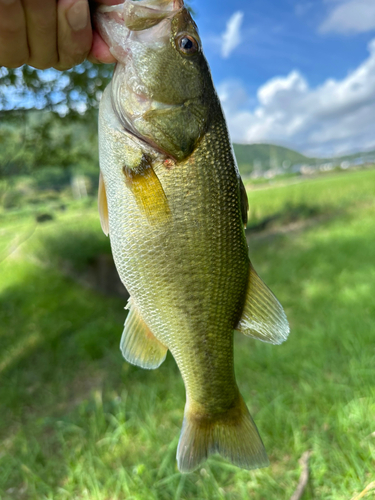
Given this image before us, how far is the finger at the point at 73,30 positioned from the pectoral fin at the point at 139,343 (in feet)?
3.58

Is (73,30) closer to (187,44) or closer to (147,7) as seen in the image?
(147,7)

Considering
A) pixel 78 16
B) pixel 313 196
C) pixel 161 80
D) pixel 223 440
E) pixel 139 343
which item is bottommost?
pixel 223 440

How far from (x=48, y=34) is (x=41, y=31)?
0.03 m

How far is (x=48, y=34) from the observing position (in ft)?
4.71

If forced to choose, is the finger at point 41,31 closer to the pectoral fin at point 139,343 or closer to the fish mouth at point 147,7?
the fish mouth at point 147,7

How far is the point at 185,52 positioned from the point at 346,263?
7830mm

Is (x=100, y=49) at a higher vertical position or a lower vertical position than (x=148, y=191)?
higher

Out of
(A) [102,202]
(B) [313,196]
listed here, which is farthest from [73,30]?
(B) [313,196]

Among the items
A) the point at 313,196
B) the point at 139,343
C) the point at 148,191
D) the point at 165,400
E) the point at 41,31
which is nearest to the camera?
the point at 148,191

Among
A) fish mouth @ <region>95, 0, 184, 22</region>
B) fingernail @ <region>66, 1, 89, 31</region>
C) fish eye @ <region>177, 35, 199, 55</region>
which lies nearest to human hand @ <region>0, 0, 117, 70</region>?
fingernail @ <region>66, 1, 89, 31</region>

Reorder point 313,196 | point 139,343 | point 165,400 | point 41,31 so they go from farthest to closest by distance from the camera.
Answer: point 313,196, point 165,400, point 139,343, point 41,31

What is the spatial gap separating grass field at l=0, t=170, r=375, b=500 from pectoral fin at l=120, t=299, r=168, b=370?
81.9 inches

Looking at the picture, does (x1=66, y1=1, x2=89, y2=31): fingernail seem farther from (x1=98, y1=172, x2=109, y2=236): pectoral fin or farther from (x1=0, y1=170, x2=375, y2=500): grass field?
(x1=0, y1=170, x2=375, y2=500): grass field

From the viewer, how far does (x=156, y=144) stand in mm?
1353
